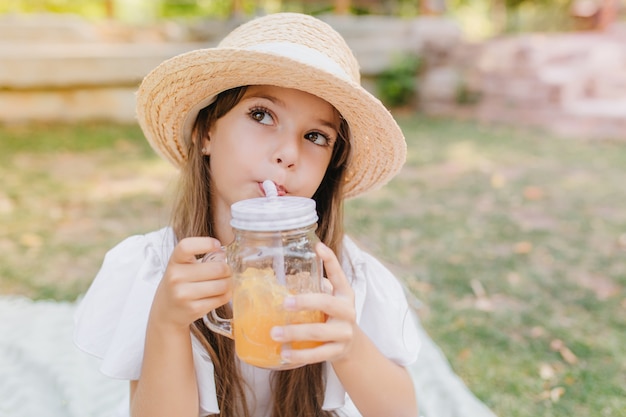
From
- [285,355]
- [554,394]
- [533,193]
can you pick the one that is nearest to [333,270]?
[285,355]

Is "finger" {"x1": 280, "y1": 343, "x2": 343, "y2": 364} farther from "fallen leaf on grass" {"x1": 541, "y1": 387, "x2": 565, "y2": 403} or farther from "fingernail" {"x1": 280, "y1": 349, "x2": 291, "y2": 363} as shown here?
"fallen leaf on grass" {"x1": 541, "y1": 387, "x2": 565, "y2": 403}

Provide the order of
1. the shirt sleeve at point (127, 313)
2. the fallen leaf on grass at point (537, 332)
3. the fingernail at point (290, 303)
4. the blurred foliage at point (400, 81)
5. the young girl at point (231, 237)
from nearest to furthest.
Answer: the fingernail at point (290, 303) < the young girl at point (231, 237) < the shirt sleeve at point (127, 313) < the fallen leaf on grass at point (537, 332) < the blurred foliage at point (400, 81)

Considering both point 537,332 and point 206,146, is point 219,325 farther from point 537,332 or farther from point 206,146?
point 537,332

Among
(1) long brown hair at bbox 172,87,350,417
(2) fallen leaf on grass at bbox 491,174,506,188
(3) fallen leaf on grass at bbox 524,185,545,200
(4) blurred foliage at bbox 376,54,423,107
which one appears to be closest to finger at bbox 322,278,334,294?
(1) long brown hair at bbox 172,87,350,417

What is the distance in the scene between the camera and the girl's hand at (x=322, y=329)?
101cm

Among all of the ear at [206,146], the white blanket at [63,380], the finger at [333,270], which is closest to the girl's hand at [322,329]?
the finger at [333,270]

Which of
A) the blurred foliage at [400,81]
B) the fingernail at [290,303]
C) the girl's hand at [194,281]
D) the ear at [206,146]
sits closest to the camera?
the fingernail at [290,303]

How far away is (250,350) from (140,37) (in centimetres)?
994

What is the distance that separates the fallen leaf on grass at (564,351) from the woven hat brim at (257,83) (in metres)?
1.37

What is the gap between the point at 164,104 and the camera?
158 centimetres

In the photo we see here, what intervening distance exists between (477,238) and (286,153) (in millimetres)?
2857

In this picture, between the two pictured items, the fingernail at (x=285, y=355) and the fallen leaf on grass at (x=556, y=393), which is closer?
the fingernail at (x=285, y=355)

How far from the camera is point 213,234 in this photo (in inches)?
64.6

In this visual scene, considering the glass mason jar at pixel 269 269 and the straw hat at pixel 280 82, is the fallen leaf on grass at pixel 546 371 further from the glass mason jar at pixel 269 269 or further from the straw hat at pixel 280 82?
the glass mason jar at pixel 269 269
